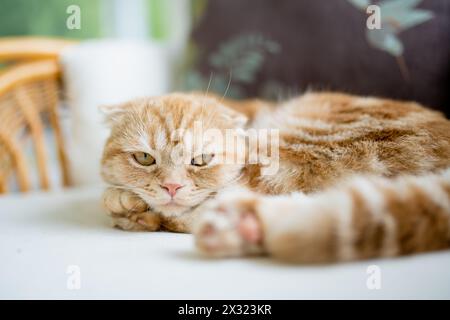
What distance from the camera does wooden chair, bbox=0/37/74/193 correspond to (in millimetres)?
2137

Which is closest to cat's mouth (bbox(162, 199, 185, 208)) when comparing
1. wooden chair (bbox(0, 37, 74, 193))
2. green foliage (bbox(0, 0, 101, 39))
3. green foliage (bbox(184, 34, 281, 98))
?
green foliage (bbox(184, 34, 281, 98))

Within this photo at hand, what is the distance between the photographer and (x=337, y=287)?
0.87 m

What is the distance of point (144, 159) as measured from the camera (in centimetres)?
143

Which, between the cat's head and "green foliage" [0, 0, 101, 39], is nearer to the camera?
the cat's head

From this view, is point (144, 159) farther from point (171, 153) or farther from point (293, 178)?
point (293, 178)

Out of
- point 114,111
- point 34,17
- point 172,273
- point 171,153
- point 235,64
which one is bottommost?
point 172,273

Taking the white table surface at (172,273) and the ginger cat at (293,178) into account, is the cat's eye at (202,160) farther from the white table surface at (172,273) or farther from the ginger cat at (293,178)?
the white table surface at (172,273)

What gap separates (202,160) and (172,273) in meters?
0.52

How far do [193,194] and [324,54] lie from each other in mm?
963

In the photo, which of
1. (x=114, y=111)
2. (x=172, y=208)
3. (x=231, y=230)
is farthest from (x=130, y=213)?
(x=231, y=230)

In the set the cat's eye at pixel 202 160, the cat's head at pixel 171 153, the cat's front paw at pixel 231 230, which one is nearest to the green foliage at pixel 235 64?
the cat's head at pixel 171 153

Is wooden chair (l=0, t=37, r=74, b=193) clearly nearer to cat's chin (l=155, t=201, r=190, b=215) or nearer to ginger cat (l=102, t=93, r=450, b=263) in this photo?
ginger cat (l=102, t=93, r=450, b=263)

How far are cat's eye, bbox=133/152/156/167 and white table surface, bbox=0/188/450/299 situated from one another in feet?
0.87
